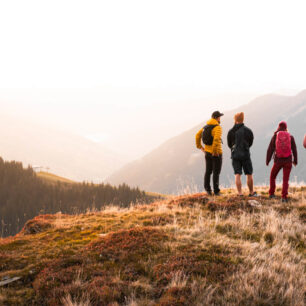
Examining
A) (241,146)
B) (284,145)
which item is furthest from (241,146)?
(284,145)

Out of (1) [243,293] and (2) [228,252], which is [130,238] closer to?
(2) [228,252]

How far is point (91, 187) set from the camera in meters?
58.2

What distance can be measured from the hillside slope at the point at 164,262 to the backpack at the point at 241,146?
7.90ft

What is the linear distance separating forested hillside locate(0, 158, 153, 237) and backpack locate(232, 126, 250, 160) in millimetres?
38223

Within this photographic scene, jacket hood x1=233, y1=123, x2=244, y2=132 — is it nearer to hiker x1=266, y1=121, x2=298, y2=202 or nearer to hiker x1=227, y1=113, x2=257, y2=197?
hiker x1=227, y1=113, x2=257, y2=197

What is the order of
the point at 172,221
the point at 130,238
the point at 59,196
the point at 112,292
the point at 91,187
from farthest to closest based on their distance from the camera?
the point at 91,187 → the point at 59,196 → the point at 172,221 → the point at 130,238 → the point at 112,292

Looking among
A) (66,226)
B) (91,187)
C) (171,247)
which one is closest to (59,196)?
(91,187)

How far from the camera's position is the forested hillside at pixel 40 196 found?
4969cm

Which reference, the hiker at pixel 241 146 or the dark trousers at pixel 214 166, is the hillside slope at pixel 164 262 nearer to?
the hiker at pixel 241 146

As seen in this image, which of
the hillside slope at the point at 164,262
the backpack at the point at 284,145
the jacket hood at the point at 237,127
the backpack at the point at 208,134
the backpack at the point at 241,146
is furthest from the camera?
the backpack at the point at 208,134

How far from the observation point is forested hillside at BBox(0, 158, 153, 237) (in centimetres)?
4969

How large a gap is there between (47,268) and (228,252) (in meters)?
3.50

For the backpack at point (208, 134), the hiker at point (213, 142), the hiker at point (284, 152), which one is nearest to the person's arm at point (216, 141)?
the hiker at point (213, 142)

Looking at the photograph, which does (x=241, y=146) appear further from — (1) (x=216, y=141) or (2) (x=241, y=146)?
(1) (x=216, y=141)
